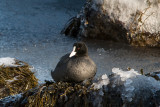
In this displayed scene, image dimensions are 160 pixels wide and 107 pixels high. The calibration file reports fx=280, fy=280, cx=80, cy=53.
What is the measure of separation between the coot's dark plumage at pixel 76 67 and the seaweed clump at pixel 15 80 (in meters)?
0.80

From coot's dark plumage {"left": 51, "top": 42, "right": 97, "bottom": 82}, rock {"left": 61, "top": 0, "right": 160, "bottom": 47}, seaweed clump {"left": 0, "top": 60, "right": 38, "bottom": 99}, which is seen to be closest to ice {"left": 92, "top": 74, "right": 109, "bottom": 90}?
coot's dark plumage {"left": 51, "top": 42, "right": 97, "bottom": 82}

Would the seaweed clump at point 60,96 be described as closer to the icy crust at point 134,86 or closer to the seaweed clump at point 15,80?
the icy crust at point 134,86

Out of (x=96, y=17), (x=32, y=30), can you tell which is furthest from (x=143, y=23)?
(x=32, y=30)

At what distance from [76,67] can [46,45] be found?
8.27 feet

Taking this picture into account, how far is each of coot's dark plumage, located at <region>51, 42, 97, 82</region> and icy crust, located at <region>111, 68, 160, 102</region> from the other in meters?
0.36

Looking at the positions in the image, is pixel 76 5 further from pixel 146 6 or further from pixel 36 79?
pixel 36 79

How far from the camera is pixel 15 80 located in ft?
11.6

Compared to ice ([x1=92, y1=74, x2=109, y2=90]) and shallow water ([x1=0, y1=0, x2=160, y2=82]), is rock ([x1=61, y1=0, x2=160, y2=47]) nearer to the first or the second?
shallow water ([x1=0, y1=0, x2=160, y2=82])

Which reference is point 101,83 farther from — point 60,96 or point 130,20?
point 130,20

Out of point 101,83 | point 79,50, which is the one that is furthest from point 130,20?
point 101,83

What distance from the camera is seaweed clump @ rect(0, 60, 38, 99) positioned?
134 inches

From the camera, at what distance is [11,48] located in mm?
5000

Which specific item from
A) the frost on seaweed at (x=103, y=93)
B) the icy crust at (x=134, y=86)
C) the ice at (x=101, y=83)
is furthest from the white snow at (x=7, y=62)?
the icy crust at (x=134, y=86)

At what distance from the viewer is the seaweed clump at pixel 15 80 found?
3.40 metres
